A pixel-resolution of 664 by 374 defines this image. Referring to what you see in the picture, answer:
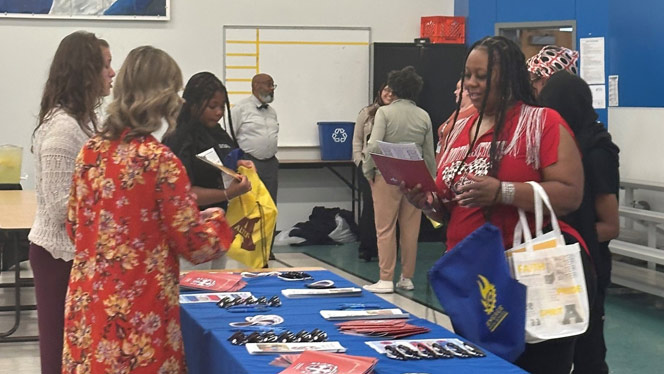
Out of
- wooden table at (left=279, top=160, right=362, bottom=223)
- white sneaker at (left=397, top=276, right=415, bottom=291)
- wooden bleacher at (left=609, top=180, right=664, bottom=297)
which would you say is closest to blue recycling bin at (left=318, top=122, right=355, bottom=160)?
wooden table at (left=279, top=160, right=362, bottom=223)

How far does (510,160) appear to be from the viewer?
2.61 m

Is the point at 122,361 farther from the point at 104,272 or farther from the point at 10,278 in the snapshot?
the point at 10,278

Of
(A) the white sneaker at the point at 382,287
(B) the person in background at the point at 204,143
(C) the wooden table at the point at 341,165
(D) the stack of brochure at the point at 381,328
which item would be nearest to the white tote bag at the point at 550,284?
(D) the stack of brochure at the point at 381,328

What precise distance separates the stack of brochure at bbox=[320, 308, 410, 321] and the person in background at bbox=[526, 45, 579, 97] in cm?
97

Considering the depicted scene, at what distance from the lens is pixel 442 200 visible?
2.81 meters

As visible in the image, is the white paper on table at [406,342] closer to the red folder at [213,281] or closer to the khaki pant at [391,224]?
the red folder at [213,281]

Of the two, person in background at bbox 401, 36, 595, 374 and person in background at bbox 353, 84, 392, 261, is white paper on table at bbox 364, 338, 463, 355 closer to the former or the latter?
person in background at bbox 401, 36, 595, 374

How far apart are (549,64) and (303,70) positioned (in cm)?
645

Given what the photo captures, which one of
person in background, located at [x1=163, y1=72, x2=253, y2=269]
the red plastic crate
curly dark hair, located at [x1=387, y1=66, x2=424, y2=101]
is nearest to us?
person in background, located at [x1=163, y1=72, x2=253, y2=269]

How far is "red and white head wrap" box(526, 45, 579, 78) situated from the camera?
128 inches

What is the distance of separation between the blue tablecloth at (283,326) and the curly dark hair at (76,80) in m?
0.75

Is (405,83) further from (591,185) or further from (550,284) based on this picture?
(550,284)

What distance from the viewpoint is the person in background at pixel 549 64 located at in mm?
3242

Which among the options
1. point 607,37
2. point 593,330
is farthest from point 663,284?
point 593,330
